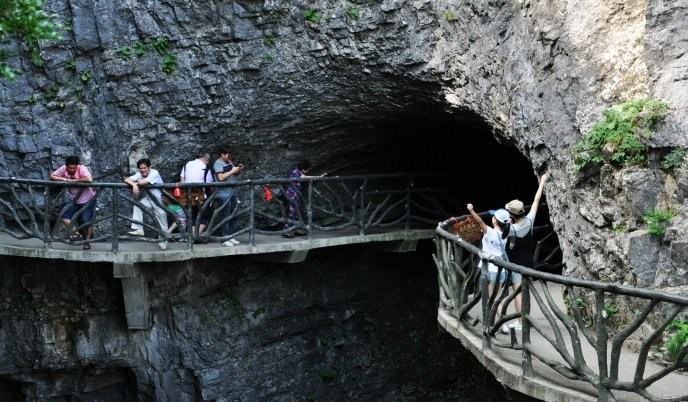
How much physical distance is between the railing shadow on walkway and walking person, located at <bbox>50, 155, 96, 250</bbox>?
4.59 m

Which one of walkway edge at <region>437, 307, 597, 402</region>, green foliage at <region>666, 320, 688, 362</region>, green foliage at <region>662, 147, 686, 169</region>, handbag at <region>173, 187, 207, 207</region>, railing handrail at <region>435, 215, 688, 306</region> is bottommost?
walkway edge at <region>437, 307, 597, 402</region>

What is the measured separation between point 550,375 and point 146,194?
20.1 ft

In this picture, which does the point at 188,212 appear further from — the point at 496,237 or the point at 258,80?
the point at 496,237

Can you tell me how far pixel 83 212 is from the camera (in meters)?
10.3

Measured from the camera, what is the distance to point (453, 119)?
38.4 feet

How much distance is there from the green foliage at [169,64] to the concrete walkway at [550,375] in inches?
233

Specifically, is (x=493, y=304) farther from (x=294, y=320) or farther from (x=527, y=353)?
(x=294, y=320)

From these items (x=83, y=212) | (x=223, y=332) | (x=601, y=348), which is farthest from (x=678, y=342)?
(x=223, y=332)

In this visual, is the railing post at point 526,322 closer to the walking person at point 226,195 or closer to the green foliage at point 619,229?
the green foliage at point 619,229

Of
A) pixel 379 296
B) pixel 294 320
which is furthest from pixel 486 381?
pixel 294 320

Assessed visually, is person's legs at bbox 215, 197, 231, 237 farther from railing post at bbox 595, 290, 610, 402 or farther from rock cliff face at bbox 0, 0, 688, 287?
railing post at bbox 595, 290, 610, 402

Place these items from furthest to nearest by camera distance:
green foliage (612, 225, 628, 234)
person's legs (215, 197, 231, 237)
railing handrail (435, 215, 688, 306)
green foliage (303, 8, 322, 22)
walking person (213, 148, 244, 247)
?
green foliage (303, 8, 322, 22) → person's legs (215, 197, 231, 237) → walking person (213, 148, 244, 247) → green foliage (612, 225, 628, 234) → railing handrail (435, 215, 688, 306)

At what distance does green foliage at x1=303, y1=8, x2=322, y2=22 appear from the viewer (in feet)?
36.0

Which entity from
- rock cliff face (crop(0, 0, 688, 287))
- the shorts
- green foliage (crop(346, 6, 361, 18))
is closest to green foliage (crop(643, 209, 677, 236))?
rock cliff face (crop(0, 0, 688, 287))
